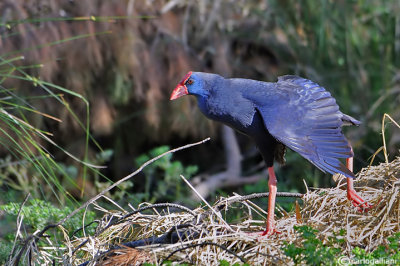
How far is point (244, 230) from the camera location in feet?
8.70

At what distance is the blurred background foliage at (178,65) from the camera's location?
5.11 metres

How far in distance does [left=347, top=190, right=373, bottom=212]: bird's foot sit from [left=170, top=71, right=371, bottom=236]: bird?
0.14 m

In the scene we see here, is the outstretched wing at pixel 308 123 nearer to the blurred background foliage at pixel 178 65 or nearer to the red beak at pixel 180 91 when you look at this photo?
the red beak at pixel 180 91

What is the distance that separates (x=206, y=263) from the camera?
2.21 m

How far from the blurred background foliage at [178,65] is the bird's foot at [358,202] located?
220cm

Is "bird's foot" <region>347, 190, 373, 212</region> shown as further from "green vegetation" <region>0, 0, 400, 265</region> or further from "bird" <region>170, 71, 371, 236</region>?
"green vegetation" <region>0, 0, 400, 265</region>

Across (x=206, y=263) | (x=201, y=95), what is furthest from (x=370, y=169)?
(x=206, y=263)

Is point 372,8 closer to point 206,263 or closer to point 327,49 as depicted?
point 327,49

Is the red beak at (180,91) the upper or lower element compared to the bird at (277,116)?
upper

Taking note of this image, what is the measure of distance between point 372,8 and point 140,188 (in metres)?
2.77

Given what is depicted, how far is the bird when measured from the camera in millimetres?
2774

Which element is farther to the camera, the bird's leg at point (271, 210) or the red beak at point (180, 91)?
the red beak at point (180, 91)

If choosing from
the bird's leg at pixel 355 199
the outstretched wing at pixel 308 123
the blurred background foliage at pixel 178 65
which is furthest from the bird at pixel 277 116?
the blurred background foliage at pixel 178 65

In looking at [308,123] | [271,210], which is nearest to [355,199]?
[271,210]
